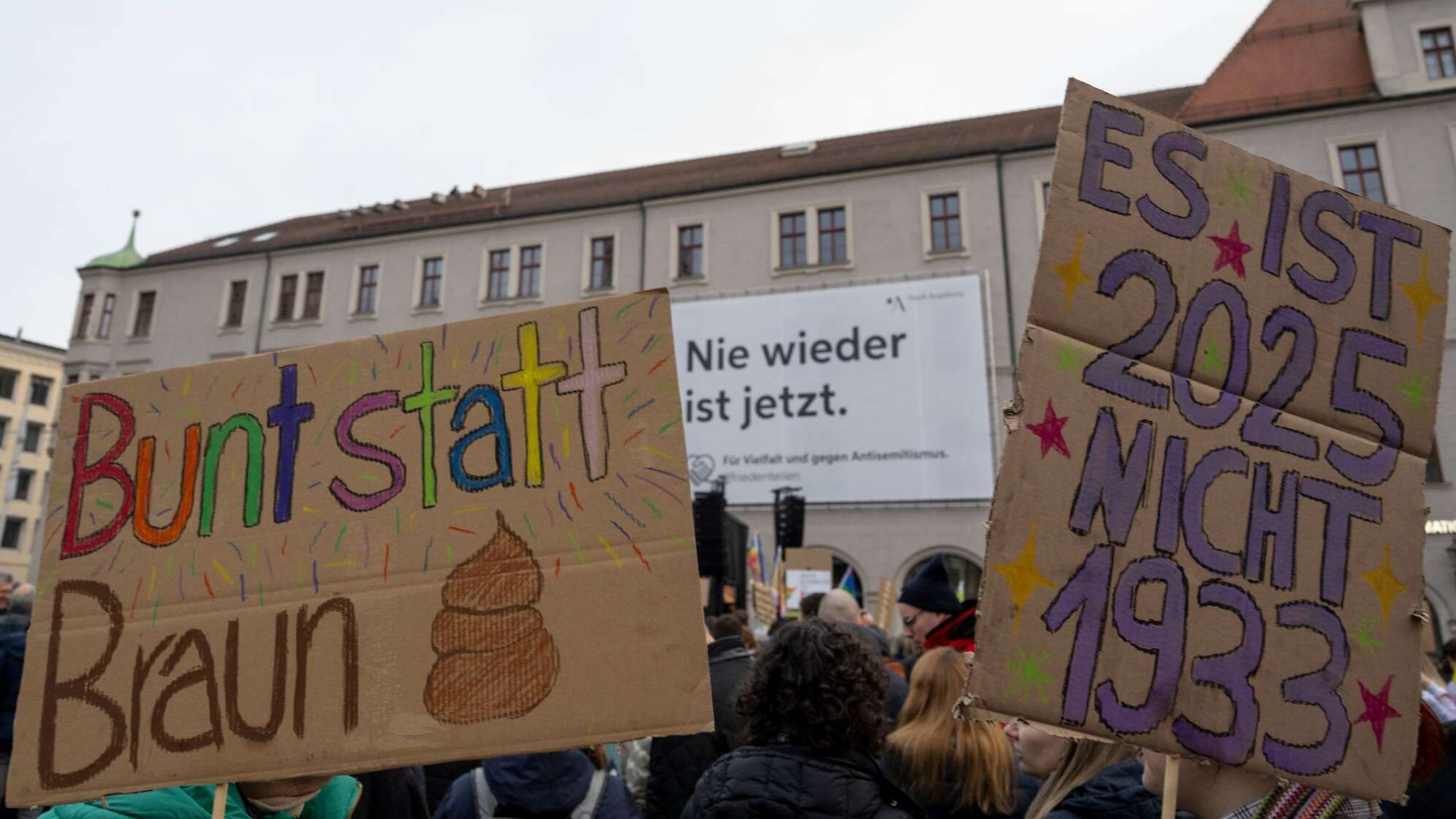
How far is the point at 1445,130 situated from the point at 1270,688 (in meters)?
24.5

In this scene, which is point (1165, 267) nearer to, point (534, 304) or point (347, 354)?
point (347, 354)

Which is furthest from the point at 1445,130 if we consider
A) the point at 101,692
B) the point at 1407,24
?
the point at 101,692

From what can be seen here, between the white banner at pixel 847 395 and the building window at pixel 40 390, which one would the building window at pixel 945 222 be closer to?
the white banner at pixel 847 395

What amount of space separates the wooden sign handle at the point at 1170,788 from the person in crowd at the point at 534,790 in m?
1.63

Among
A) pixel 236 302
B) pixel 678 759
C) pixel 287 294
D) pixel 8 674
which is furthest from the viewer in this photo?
pixel 236 302

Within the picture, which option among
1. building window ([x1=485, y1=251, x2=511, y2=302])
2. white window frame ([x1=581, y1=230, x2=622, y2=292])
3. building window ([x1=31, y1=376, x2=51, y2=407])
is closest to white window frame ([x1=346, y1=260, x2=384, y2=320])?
building window ([x1=485, y1=251, x2=511, y2=302])

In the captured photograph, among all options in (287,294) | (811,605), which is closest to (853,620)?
(811,605)

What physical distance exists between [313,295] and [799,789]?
95.9 feet

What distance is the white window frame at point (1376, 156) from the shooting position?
2066 centimetres

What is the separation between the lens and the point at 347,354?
1946 mm

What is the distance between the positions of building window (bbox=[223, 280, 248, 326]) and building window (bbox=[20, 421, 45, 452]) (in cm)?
3207

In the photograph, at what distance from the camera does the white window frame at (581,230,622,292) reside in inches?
993

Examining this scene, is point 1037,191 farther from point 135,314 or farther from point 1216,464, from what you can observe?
point 135,314

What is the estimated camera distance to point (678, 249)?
2511 cm
